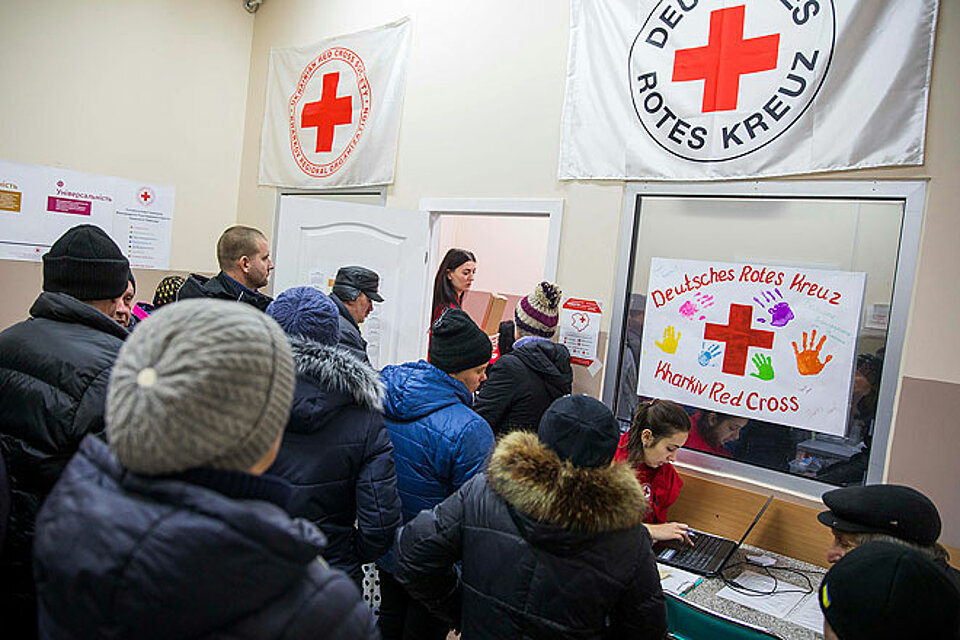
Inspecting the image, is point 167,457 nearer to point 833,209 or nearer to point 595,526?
point 595,526

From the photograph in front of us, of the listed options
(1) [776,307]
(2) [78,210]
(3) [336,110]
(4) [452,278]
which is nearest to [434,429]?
(1) [776,307]

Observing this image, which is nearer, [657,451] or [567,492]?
[567,492]

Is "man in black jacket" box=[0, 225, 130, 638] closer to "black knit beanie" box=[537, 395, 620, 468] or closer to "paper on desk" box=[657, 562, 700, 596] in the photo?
"black knit beanie" box=[537, 395, 620, 468]

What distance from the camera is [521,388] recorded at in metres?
2.33

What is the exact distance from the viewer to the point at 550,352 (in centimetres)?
240

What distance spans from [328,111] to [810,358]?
281 centimetres

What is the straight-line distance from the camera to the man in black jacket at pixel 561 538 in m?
1.17

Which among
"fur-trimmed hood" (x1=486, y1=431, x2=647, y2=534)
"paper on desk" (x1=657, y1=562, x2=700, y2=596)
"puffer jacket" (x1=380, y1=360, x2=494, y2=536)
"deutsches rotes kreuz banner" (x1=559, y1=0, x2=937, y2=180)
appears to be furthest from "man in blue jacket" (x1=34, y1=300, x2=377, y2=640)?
"deutsches rotes kreuz banner" (x1=559, y1=0, x2=937, y2=180)

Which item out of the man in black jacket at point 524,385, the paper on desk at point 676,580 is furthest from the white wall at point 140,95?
the paper on desk at point 676,580

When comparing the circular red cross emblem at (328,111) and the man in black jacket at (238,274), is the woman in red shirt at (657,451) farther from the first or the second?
the circular red cross emblem at (328,111)

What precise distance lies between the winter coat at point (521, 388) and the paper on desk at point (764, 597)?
81 centimetres

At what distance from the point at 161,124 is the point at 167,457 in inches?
153

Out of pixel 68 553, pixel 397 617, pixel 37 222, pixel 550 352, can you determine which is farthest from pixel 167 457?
pixel 37 222

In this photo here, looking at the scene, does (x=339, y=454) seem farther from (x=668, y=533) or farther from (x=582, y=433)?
(x=668, y=533)
